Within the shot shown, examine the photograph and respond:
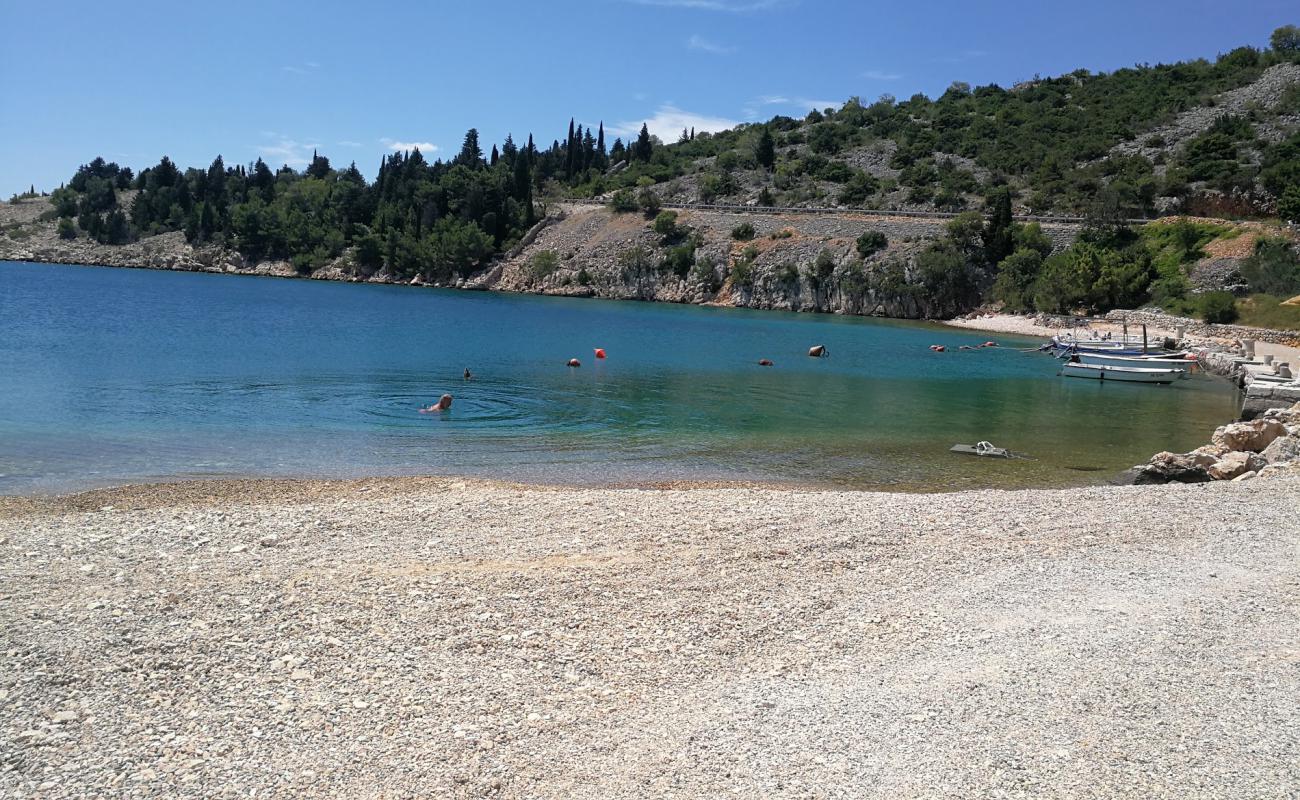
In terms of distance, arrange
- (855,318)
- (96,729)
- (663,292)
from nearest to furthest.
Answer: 1. (96,729)
2. (855,318)
3. (663,292)

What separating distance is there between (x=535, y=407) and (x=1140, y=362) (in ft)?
103

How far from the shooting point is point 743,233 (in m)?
A: 108

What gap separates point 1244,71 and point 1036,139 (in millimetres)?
33258

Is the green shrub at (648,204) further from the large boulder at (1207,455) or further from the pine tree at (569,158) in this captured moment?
the large boulder at (1207,455)

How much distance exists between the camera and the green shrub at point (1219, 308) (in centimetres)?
6112

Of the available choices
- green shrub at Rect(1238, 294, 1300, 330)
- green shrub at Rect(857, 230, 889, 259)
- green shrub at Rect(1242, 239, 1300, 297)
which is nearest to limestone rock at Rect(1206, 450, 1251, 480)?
green shrub at Rect(1238, 294, 1300, 330)

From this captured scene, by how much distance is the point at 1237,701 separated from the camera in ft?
24.5

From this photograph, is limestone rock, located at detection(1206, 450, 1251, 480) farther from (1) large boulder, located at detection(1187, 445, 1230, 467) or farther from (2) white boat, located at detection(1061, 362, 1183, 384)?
(2) white boat, located at detection(1061, 362, 1183, 384)

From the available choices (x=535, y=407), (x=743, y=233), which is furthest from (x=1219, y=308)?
(x=743, y=233)

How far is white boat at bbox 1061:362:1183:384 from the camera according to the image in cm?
4103

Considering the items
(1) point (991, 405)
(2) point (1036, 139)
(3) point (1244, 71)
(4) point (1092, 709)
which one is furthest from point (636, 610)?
(3) point (1244, 71)

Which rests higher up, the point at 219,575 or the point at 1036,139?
the point at 1036,139

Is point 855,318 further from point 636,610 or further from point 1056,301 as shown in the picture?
point 636,610

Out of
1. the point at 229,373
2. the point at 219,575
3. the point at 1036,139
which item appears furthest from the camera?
the point at 1036,139
